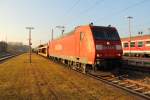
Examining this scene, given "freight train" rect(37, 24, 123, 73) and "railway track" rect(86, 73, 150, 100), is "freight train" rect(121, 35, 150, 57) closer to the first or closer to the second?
"freight train" rect(37, 24, 123, 73)

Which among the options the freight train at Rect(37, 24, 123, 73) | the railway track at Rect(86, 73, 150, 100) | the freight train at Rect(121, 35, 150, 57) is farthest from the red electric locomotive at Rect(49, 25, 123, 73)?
the freight train at Rect(121, 35, 150, 57)

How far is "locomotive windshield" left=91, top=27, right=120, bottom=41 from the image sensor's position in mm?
17609

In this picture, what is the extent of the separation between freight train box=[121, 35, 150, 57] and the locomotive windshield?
73.0 feet

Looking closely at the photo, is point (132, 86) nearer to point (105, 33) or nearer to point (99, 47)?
point (99, 47)

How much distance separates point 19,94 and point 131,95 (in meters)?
4.50

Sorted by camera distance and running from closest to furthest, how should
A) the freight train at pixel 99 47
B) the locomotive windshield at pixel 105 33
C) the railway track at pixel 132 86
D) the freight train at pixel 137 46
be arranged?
the railway track at pixel 132 86, the freight train at pixel 99 47, the locomotive windshield at pixel 105 33, the freight train at pixel 137 46

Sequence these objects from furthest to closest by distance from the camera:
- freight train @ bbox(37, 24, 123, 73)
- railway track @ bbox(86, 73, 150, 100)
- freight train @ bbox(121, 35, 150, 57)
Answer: freight train @ bbox(121, 35, 150, 57), freight train @ bbox(37, 24, 123, 73), railway track @ bbox(86, 73, 150, 100)

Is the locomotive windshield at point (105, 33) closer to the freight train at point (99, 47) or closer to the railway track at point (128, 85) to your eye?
the freight train at point (99, 47)

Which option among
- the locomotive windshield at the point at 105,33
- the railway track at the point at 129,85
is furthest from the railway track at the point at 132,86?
the locomotive windshield at the point at 105,33

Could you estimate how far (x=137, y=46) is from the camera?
43812 millimetres

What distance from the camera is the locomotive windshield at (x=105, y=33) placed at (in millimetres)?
17609

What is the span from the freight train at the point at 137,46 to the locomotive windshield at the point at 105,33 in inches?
876

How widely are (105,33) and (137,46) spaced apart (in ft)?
89.0

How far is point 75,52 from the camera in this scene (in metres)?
21.4
